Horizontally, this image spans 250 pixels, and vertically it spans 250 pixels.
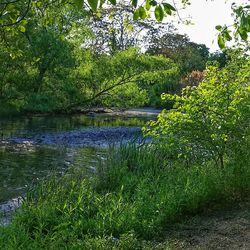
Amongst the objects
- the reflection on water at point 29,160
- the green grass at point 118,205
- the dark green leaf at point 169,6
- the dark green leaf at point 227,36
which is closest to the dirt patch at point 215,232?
the green grass at point 118,205

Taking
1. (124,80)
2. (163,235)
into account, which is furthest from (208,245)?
(124,80)

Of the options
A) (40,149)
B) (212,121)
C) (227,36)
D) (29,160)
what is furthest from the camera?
(40,149)

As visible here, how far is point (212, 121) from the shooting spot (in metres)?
7.08

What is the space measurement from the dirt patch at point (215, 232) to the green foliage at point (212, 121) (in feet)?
4.46

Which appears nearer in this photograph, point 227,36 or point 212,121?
point 227,36

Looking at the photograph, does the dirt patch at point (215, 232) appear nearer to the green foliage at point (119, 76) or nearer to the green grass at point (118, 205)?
the green grass at point (118, 205)

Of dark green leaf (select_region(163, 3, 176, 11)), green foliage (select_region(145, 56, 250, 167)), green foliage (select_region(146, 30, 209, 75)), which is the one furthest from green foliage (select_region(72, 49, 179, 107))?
green foliage (select_region(146, 30, 209, 75))

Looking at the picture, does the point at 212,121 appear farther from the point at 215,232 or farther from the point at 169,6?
the point at 169,6

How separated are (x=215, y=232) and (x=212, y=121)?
7.61ft

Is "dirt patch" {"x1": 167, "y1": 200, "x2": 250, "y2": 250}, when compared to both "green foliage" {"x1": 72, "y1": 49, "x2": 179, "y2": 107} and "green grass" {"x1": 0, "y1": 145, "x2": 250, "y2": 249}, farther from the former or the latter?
"green foliage" {"x1": 72, "y1": 49, "x2": 179, "y2": 107}

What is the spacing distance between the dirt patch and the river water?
274 centimetres

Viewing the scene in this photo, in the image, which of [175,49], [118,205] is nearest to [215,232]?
[118,205]

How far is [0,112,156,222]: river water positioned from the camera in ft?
31.8

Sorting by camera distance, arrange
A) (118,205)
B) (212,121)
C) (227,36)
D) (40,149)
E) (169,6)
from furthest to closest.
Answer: (40,149) < (212,121) < (118,205) < (227,36) < (169,6)
